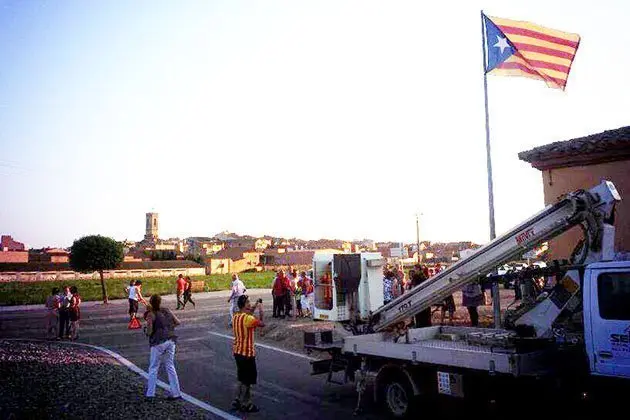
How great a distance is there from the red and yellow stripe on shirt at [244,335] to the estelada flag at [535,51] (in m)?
8.82

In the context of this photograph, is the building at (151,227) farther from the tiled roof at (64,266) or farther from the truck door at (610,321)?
the truck door at (610,321)

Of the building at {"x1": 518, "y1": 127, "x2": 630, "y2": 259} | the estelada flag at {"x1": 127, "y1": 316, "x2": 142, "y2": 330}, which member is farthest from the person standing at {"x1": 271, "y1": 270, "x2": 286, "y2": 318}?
the building at {"x1": 518, "y1": 127, "x2": 630, "y2": 259}

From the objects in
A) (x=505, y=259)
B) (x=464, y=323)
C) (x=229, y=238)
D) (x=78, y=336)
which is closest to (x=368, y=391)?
(x=505, y=259)

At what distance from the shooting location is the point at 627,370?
5.27m

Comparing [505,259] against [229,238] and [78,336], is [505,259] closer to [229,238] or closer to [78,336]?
A: [78,336]

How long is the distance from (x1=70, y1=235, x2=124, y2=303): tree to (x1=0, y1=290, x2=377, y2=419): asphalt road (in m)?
12.2

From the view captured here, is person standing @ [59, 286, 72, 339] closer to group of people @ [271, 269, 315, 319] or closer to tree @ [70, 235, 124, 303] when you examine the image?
group of people @ [271, 269, 315, 319]

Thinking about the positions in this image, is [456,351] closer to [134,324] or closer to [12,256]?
[134,324]

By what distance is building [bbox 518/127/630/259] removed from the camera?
42.2ft

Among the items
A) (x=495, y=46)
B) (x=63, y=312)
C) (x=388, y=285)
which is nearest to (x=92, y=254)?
(x=63, y=312)

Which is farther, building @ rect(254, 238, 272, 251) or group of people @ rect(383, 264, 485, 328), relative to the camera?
building @ rect(254, 238, 272, 251)

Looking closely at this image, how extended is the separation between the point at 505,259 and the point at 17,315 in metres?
24.7

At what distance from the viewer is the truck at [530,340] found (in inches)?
222

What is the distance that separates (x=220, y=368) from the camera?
11.1 meters
